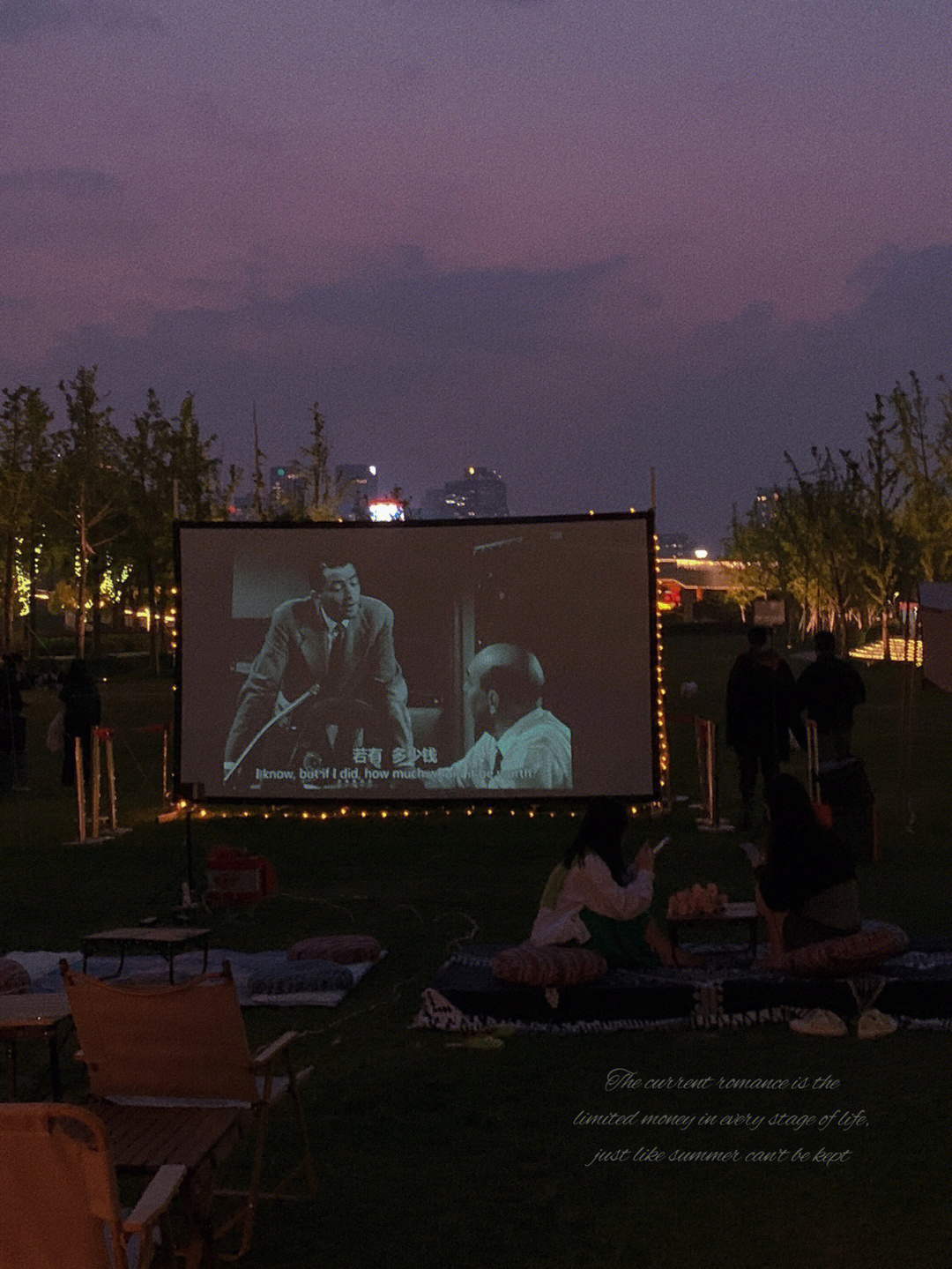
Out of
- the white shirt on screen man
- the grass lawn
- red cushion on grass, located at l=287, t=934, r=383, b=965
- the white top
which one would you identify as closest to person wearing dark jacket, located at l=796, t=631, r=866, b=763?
the white shirt on screen man

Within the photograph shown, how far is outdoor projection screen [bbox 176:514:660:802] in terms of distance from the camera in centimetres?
1612

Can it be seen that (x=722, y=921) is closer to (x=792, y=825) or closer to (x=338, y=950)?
(x=792, y=825)

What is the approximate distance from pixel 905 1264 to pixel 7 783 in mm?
16194

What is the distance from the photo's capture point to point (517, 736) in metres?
16.2

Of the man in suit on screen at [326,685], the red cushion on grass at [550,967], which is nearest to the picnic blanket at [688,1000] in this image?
the red cushion on grass at [550,967]

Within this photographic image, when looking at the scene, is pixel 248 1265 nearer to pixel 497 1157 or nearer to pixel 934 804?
pixel 497 1157

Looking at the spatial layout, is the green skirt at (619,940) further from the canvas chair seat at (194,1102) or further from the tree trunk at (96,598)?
the tree trunk at (96,598)

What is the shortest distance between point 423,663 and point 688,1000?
849 cm

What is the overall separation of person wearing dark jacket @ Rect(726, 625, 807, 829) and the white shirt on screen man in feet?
5.65

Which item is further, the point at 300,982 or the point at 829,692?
the point at 829,692

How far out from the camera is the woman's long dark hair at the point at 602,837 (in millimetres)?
8742

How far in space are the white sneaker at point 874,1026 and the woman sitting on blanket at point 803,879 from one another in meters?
0.52

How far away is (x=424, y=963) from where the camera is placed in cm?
983

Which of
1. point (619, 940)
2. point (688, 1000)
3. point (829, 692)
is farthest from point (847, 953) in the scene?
point (829, 692)
